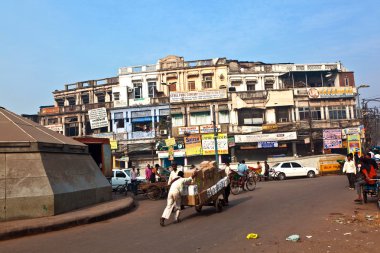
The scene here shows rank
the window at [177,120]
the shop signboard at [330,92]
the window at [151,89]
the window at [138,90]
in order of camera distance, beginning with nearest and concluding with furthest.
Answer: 1. the shop signboard at [330,92]
2. the window at [177,120]
3. the window at [151,89]
4. the window at [138,90]

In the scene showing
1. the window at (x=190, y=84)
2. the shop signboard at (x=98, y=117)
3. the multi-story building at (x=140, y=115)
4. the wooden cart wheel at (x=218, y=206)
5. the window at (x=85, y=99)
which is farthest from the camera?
A: the window at (x=85, y=99)

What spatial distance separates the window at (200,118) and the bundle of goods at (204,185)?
94.2ft

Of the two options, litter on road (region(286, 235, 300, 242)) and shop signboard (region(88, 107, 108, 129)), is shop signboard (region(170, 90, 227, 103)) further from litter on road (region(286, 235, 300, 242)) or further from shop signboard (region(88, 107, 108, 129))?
litter on road (region(286, 235, 300, 242))

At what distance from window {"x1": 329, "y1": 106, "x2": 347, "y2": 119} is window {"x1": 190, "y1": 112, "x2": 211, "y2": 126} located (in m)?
13.9

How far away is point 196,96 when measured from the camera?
136ft

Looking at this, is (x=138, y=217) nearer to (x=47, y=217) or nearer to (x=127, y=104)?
(x=47, y=217)

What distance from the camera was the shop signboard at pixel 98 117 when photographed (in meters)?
43.8

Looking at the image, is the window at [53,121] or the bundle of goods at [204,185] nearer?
the bundle of goods at [204,185]

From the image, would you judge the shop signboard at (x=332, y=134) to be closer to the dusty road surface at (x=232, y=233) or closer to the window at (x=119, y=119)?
the window at (x=119, y=119)

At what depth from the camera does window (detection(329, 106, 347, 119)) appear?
4088 centimetres

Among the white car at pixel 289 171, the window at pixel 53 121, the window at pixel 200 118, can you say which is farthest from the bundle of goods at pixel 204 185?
the window at pixel 53 121

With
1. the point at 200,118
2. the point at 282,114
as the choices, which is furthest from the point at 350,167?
the point at 200,118

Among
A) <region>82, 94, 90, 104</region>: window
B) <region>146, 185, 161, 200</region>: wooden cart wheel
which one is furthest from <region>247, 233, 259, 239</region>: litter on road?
<region>82, 94, 90, 104</region>: window

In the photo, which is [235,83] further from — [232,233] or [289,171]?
[232,233]
